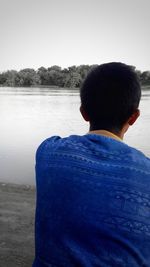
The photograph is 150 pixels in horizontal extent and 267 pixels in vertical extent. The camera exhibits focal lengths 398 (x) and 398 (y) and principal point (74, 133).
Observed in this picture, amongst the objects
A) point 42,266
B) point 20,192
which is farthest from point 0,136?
point 42,266

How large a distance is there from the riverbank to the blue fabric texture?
2491 mm

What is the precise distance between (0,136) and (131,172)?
16.5 metres

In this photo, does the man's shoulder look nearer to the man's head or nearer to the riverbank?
the man's head

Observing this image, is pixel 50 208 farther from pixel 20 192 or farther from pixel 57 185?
pixel 20 192

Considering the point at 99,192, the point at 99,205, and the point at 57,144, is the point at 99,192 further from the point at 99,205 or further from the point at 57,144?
the point at 57,144

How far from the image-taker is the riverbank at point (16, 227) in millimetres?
3816

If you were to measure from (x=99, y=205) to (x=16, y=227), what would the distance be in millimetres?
3513

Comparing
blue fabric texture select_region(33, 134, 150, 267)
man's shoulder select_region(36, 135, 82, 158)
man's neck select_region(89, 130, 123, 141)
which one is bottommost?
blue fabric texture select_region(33, 134, 150, 267)

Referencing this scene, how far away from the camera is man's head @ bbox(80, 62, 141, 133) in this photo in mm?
1464

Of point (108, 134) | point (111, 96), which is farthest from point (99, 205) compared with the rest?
point (111, 96)

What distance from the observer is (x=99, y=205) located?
52.3 inches

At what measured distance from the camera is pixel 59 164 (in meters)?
1.41

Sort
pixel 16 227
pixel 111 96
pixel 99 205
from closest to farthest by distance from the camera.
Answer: pixel 99 205
pixel 111 96
pixel 16 227

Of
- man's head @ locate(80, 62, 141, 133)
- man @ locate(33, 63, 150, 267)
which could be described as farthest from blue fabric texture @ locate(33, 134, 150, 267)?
man's head @ locate(80, 62, 141, 133)
